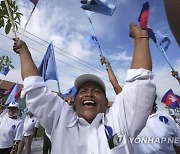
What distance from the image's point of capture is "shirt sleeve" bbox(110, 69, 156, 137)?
1.83 m

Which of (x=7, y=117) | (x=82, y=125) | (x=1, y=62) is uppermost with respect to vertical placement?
(x=1, y=62)

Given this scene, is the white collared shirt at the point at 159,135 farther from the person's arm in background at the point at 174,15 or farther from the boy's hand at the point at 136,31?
the person's arm in background at the point at 174,15

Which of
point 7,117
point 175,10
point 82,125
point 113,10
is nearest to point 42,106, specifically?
point 82,125

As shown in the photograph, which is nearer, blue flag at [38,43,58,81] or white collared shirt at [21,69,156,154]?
white collared shirt at [21,69,156,154]

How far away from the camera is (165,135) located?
3279 mm

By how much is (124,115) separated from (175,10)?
128 centimetres

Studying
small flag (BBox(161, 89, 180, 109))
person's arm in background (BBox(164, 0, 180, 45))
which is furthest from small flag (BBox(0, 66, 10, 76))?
person's arm in background (BBox(164, 0, 180, 45))

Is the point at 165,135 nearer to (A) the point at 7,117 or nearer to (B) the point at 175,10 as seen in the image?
(B) the point at 175,10

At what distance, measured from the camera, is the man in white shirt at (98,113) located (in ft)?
6.04

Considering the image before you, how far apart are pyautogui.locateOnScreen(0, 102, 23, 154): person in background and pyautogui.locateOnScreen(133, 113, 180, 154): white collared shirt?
15.8 feet

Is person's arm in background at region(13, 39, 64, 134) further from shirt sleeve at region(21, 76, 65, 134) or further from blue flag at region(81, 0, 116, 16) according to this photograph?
blue flag at region(81, 0, 116, 16)

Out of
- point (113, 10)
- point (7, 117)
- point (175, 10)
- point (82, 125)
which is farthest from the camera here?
point (7, 117)

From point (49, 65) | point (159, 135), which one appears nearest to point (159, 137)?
point (159, 135)

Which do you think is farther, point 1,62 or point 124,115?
point 1,62
